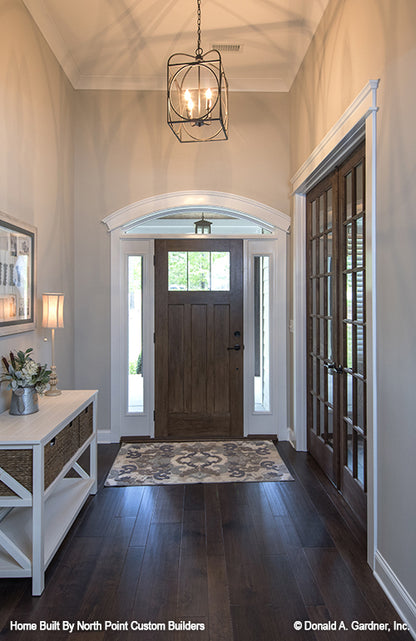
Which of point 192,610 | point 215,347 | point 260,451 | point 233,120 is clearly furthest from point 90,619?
point 233,120

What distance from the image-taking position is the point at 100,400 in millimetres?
4355

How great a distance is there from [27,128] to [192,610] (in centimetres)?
322

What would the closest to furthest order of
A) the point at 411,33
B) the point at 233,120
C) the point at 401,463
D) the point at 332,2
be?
the point at 411,33, the point at 401,463, the point at 332,2, the point at 233,120

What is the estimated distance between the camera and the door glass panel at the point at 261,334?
4.48 m

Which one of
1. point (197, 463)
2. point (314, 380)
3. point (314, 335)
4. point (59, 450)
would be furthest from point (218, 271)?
point (59, 450)

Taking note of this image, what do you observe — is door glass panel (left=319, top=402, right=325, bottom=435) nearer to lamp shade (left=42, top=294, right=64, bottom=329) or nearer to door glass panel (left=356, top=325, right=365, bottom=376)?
door glass panel (left=356, top=325, right=365, bottom=376)

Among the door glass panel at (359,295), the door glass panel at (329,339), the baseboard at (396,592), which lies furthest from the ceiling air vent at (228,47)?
the baseboard at (396,592)

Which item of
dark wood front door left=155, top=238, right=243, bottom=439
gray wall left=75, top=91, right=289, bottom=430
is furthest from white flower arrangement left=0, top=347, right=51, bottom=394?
dark wood front door left=155, top=238, right=243, bottom=439

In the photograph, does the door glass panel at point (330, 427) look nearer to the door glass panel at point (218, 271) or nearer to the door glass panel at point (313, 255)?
the door glass panel at point (313, 255)

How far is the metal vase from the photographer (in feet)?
8.19

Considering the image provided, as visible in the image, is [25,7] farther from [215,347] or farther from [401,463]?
[401,463]

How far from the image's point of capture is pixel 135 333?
14.6 ft

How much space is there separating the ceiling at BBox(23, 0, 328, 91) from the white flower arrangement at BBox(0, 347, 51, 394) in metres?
2.58

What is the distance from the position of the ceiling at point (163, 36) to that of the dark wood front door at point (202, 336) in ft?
5.52
